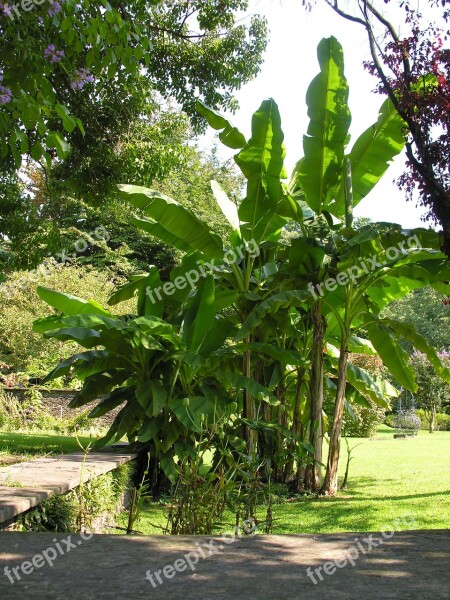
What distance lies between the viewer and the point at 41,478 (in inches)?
202

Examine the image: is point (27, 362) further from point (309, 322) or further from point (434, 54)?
point (434, 54)

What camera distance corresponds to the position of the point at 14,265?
938cm

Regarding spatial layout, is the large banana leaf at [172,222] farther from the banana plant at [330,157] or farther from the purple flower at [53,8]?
the purple flower at [53,8]

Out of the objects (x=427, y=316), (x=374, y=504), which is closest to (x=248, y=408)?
(x=374, y=504)

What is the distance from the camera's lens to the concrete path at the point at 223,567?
2.35 m

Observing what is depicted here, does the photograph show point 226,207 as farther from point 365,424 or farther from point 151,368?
point 365,424

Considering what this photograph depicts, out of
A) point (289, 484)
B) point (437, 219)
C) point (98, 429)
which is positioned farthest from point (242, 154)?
point (98, 429)

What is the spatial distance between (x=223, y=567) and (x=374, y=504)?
5.42 meters

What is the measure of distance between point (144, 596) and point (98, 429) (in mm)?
13264

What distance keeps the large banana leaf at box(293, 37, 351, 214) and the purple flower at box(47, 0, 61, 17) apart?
5.00 meters

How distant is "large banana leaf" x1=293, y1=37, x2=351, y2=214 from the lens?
26.9 ft

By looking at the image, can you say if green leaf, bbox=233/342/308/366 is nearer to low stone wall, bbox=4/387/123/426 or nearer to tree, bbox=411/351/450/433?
low stone wall, bbox=4/387/123/426

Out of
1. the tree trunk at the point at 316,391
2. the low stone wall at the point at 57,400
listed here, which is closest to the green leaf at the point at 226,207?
the tree trunk at the point at 316,391

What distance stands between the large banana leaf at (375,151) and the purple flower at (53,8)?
5.53m
